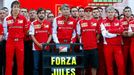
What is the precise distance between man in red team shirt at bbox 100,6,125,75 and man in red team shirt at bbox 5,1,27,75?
169 centimetres

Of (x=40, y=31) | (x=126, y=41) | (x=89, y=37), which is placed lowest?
(x=126, y=41)

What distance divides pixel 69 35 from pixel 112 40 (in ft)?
2.95

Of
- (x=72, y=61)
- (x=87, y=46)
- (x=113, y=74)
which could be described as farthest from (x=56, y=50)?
(x=113, y=74)

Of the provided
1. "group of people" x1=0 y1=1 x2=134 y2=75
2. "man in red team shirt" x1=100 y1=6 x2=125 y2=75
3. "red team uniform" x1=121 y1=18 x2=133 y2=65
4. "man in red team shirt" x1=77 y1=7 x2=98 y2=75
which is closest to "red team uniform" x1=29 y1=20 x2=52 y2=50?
"group of people" x1=0 y1=1 x2=134 y2=75

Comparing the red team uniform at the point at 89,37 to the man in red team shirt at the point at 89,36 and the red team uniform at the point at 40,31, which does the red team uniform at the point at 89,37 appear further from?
the red team uniform at the point at 40,31

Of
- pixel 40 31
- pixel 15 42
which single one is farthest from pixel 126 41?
A: pixel 15 42

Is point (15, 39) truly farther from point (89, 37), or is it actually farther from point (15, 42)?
point (89, 37)

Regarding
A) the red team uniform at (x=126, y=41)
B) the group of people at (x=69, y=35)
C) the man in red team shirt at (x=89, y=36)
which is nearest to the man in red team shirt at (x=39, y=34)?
the group of people at (x=69, y=35)

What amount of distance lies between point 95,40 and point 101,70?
0.83 m

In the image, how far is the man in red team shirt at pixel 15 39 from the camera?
752 cm

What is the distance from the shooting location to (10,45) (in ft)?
24.6

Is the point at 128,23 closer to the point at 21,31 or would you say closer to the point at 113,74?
the point at 113,74

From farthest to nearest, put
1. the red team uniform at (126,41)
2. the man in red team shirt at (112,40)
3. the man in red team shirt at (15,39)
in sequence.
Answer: the red team uniform at (126,41), the man in red team shirt at (112,40), the man in red team shirt at (15,39)

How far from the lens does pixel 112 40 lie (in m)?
7.66
